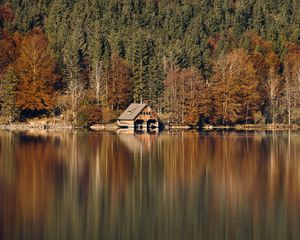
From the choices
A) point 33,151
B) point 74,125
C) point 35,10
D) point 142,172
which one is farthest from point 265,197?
point 35,10

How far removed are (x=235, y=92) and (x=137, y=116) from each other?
54.8 feet

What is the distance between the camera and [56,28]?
456 ft

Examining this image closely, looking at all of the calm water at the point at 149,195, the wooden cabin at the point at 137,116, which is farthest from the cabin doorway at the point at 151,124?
the calm water at the point at 149,195

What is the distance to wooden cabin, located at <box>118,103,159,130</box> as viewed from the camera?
95.7 metres

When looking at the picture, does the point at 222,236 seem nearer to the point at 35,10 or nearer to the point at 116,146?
the point at 116,146

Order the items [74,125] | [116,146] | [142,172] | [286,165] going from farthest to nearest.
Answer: [74,125]
[116,146]
[286,165]
[142,172]

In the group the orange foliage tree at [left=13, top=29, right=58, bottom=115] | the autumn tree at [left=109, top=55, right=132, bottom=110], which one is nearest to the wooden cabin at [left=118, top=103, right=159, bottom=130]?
the autumn tree at [left=109, top=55, right=132, bottom=110]

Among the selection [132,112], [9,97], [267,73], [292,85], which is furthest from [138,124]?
[267,73]

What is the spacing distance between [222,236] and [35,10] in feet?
430

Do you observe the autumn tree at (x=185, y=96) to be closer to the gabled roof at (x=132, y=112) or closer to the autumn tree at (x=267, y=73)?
the gabled roof at (x=132, y=112)

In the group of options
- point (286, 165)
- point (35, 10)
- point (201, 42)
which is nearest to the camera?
point (286, 165)

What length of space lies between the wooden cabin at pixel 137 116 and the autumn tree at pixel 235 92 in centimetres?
1086

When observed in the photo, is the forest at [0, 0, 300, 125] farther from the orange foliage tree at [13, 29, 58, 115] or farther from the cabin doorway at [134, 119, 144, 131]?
the cabin doorway at [134, 119, 144, 131]

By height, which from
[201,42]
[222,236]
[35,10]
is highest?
[35,10]
